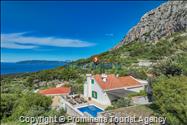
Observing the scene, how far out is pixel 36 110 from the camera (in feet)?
61.1

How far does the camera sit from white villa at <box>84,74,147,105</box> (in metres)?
22.3

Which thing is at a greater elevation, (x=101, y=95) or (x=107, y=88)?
(x=107, y=88)

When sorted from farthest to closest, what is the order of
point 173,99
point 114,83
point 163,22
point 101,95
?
1. point 163,22
2. point 114,83
3. point 101,95
4. point 173,99

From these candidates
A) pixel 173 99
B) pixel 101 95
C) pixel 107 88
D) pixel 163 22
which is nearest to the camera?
pixel 173 99

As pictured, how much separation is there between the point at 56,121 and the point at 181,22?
264 ft

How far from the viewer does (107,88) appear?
2314cm

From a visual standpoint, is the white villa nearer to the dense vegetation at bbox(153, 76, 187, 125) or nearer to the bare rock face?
the dense vegetation at bbox(153, 76, 187, 125)

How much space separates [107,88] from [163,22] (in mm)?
83450

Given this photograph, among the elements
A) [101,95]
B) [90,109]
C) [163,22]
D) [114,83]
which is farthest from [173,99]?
[163,22]

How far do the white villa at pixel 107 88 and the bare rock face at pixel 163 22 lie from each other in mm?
64917

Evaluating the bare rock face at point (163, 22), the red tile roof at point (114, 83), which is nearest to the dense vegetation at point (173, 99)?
the red tile roof at point (114, 83)

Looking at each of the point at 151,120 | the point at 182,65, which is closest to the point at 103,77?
the point at 182,65

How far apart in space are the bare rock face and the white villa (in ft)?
213

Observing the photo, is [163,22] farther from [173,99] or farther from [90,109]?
[173,99]
